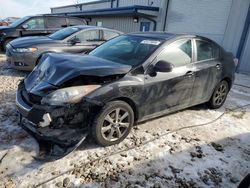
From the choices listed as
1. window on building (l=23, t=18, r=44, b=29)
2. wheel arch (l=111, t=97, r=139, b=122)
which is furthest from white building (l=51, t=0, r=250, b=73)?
wheel arch (l=111, t=97, r=139, b=122)

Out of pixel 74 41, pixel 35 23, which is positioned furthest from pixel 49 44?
pixel 35 23

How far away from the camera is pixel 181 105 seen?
4254mm

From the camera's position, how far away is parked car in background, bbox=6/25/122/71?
21.4 ft

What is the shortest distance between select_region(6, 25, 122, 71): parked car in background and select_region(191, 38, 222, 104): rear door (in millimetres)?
3618

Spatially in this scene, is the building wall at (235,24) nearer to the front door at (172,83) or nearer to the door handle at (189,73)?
the front door at (172,83)

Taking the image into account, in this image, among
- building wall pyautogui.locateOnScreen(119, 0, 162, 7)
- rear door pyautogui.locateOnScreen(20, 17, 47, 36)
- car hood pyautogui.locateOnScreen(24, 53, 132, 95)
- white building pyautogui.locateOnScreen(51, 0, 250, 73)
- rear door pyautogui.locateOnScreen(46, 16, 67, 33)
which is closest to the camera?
car hood pyautogui.locateOnScreen(24, 53, 132, 95)

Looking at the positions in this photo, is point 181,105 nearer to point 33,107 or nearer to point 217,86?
point 217,86

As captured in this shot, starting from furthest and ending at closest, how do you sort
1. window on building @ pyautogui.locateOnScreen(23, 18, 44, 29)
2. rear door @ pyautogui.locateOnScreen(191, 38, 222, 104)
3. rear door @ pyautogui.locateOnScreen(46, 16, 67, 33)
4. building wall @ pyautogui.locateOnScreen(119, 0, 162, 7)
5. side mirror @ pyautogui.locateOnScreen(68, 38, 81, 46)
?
building wall @ pyautogui.locateOnScreen(119, 0, 162, 7)
rear door @ pyautogui.locateOnScreen(46, 16, 67, 33)
window on building @ pyautogui.locateOnScreen(23, 18, 44, 29)
side mirror @ pyautogui.locateOnScreen(68, 38, 81, 46)
rear door @ pyautogui.locateOnScreen(191, 38, 222, 104)

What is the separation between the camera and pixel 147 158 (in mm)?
3256

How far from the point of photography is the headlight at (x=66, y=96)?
9.53 ft

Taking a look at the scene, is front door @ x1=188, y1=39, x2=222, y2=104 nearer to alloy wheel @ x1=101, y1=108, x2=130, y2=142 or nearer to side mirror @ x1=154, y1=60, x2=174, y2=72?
side mirror @ x1=154, y1=60, x2=174, y2=72

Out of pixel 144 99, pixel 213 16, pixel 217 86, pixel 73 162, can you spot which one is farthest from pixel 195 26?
pixel 73 162

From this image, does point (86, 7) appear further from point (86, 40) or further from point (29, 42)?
point (29, 42)

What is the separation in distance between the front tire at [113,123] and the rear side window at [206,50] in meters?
1.91
